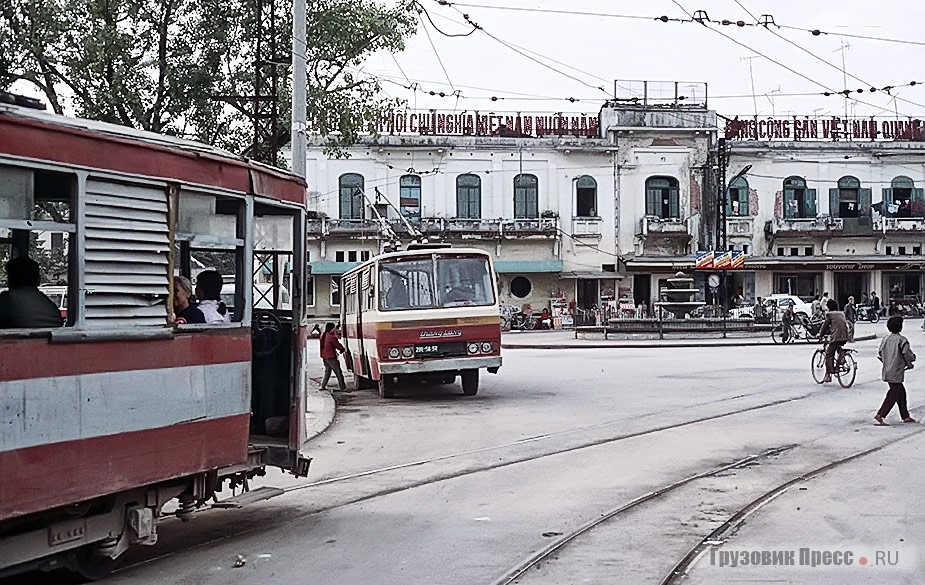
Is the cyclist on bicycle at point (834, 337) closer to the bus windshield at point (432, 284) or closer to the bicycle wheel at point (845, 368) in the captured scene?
the bicycle wheel at point (845, 368)

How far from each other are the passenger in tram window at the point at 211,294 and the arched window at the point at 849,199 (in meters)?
58.1

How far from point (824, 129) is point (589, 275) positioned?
15.4 m

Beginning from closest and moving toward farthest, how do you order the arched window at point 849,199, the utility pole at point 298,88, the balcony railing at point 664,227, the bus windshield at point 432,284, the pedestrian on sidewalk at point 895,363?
the pedestrian on sidewalk at point 895,363
the utility pole at point 298,88
the bus windshield at point 432,284
the balcony railing at point 664,227
the arched window at point 849,199

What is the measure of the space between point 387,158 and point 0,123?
54.0 m

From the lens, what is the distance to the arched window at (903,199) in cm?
6297

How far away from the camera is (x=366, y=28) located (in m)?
20.1

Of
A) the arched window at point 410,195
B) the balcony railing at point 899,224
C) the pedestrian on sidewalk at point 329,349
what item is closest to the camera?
the pedestrian on sidewalk at point 329,349

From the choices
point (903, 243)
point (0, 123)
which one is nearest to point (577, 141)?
point (903, 243)

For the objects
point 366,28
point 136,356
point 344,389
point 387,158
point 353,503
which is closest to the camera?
point 136,356

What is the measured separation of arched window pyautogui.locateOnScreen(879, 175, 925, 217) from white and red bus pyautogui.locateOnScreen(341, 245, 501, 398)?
47.6 metres

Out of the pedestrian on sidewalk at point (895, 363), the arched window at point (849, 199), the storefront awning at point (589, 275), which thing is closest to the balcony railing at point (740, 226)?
the arched window at point (849, 199)

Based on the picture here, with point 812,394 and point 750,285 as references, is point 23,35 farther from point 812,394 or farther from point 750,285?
point 750,285

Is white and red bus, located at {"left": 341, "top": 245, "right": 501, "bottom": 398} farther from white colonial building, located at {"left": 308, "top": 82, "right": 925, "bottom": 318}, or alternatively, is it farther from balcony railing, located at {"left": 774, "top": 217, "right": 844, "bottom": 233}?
balcony railing, located at {"left": 774, "top": 217, "right": 844, "bottom": 233}

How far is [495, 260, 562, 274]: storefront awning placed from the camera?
59469 millimetres
